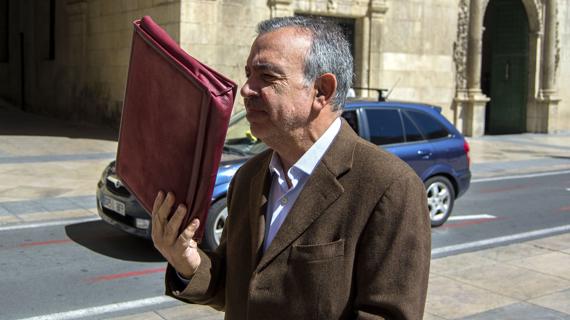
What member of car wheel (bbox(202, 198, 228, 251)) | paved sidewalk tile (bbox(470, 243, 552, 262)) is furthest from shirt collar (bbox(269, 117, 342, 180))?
paved sidewalk tile (bbox(470, 243, 552, 262))

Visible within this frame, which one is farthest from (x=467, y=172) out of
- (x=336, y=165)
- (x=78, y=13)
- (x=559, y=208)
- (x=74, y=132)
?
(x=78, y=13)

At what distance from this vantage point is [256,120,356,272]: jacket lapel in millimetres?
2062

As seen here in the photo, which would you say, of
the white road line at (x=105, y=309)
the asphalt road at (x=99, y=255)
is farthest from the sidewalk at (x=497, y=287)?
the asphalt road at (x=99, y=255)

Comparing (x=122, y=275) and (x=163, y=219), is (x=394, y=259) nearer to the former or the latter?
(x=163, y=219)

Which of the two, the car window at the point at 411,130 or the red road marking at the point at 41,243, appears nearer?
the red road marking at the point at 41,243

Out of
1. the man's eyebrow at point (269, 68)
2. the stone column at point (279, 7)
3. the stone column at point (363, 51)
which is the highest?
the stone column at point (279, 7)

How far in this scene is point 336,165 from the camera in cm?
211

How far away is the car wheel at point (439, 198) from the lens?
9.21m

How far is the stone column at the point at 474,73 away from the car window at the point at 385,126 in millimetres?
15173

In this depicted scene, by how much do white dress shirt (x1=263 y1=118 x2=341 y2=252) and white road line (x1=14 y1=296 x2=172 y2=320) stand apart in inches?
147

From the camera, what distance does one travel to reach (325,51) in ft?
6.89

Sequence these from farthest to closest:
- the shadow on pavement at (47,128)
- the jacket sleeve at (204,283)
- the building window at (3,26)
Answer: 1. the building window at (3,26)
2. the shadow on pavement at (47,128)
3. the jacket sleeve at (204,283)

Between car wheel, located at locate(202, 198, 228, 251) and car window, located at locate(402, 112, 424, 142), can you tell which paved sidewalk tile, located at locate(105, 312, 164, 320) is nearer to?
car wheel, located at locate(202, 198, 228, 251)

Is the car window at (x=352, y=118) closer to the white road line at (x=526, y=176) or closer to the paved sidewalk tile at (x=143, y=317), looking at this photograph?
the paved sidewalk tile at (x=143, y=317)
